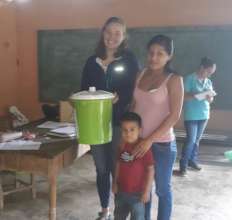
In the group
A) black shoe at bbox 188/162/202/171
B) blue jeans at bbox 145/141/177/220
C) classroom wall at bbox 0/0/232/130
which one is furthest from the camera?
classroom wall at bbox 0/0/232/130

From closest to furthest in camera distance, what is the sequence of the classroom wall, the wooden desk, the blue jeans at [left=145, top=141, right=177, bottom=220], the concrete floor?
the blue jeans at [left=145, top=141, right=177, bottom=220]
the wooden desk
the concrete floor
the classroom wall

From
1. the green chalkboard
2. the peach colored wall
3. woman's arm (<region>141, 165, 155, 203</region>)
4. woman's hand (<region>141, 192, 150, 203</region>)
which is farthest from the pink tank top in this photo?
the peach colored wall

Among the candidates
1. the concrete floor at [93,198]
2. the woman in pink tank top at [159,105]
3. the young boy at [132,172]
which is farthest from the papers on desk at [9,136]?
the woman in pink tank top at [159,105]

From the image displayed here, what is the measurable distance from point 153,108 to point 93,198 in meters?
1.50

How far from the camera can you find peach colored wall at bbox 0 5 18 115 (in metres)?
5.71

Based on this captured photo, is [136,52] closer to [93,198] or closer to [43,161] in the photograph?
[93,198]

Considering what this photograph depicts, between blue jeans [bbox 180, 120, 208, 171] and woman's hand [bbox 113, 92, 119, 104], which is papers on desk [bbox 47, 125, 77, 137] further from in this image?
blue jeans [bbox 180, 120, 208, 171]

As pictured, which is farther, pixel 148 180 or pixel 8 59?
pixel 8 59

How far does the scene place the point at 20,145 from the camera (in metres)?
2.49

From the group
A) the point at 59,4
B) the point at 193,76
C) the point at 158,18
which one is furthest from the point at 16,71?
the point at 193,76

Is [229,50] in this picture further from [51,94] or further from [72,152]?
[72,152]

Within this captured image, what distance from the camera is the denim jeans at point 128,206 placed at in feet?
7.30

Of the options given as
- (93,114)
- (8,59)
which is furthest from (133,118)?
(8,59)

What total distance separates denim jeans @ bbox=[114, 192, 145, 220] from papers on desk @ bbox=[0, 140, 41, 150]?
0.66m
